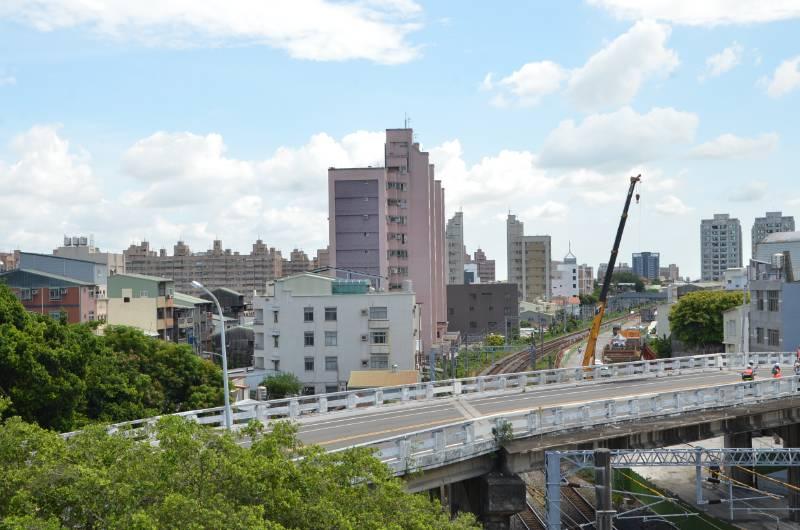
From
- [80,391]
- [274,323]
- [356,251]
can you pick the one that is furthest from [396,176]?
[80,391]

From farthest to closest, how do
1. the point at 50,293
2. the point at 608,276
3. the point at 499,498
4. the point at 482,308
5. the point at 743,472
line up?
1. the point at 482,308
2. the point at 50,293
3. the point at 608,276
4. the point at 743,472
5. the point at 499,498

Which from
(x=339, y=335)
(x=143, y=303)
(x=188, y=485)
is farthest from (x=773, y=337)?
(x=188, y=485)

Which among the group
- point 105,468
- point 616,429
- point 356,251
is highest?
point 356,251

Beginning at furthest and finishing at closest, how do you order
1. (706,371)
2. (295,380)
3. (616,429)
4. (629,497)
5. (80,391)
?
(295,380) → (706,371) → (629,497) → (80,391) → (616,429)

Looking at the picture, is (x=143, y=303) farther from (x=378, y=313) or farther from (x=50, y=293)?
(x=378, y=313)

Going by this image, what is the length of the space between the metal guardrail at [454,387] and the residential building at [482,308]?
7778 cm

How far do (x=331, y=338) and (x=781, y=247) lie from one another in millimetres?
37763

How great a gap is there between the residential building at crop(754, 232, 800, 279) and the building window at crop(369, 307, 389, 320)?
3106 centimetres

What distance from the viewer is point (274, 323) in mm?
70688

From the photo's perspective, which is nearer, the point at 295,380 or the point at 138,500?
the point at 138,500

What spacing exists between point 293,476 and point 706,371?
3891 cm

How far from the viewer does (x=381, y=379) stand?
61312mm

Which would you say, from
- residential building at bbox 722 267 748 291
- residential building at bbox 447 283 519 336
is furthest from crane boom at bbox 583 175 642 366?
residential building at bbox 447 283 519 336

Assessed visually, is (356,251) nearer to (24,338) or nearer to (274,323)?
(274,323)
